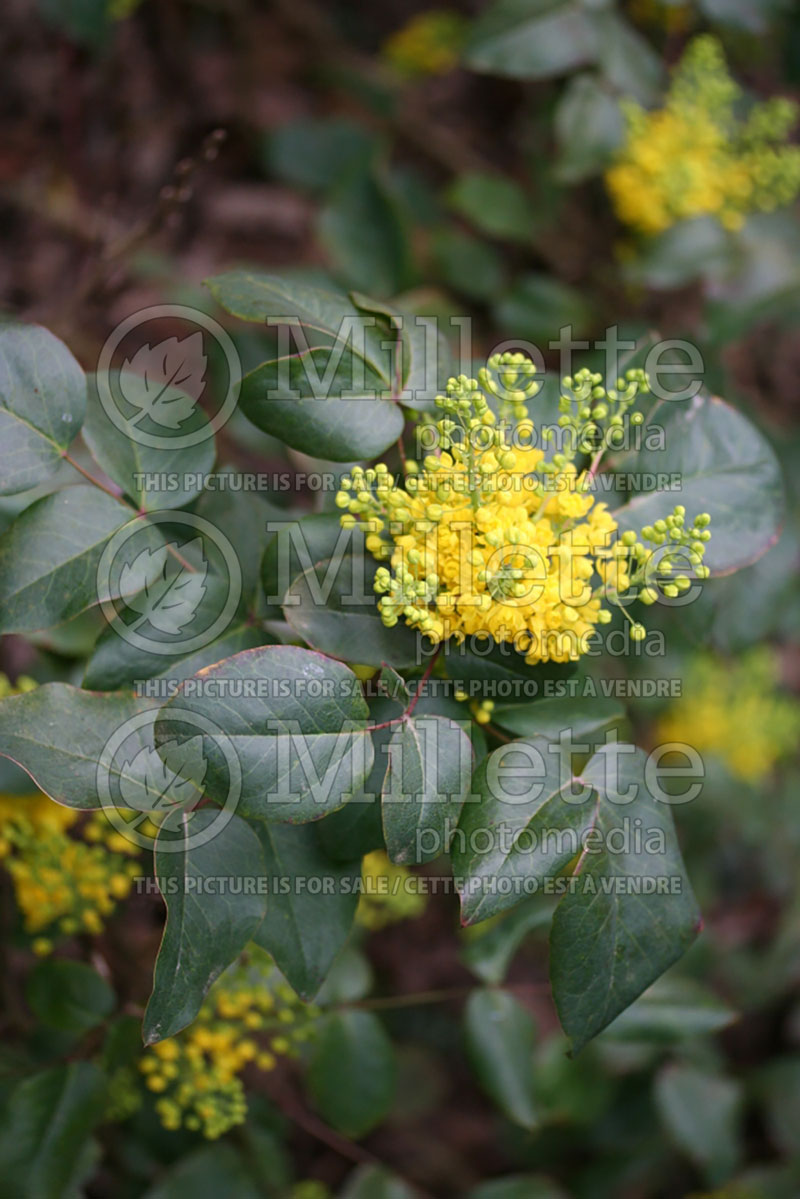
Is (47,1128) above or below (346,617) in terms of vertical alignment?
below

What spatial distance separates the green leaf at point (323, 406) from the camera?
3.37ft

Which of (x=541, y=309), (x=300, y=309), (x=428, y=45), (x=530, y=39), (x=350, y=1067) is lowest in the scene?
(x=350, y=1067)

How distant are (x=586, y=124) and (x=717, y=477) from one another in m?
1.19

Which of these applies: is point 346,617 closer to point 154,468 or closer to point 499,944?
point 154,468

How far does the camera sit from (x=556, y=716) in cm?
110

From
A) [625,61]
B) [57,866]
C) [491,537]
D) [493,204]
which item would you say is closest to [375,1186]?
[57,866]

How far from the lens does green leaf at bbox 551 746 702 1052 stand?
97 centimetres

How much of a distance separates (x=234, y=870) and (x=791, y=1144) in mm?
1960

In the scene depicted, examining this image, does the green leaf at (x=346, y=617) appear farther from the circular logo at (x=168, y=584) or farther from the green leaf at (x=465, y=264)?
the green leaf at (x=465, y=264)

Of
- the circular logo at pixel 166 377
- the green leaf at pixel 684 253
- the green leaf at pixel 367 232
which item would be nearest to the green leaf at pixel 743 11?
the green leaf at pixel 684 253

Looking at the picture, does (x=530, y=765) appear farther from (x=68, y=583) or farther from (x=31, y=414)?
(x=31, y=414)

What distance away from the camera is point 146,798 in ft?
3.26

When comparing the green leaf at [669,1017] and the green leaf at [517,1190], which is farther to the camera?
the green leaf at [517,1190]

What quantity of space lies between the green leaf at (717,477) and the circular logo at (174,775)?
1.94ft
